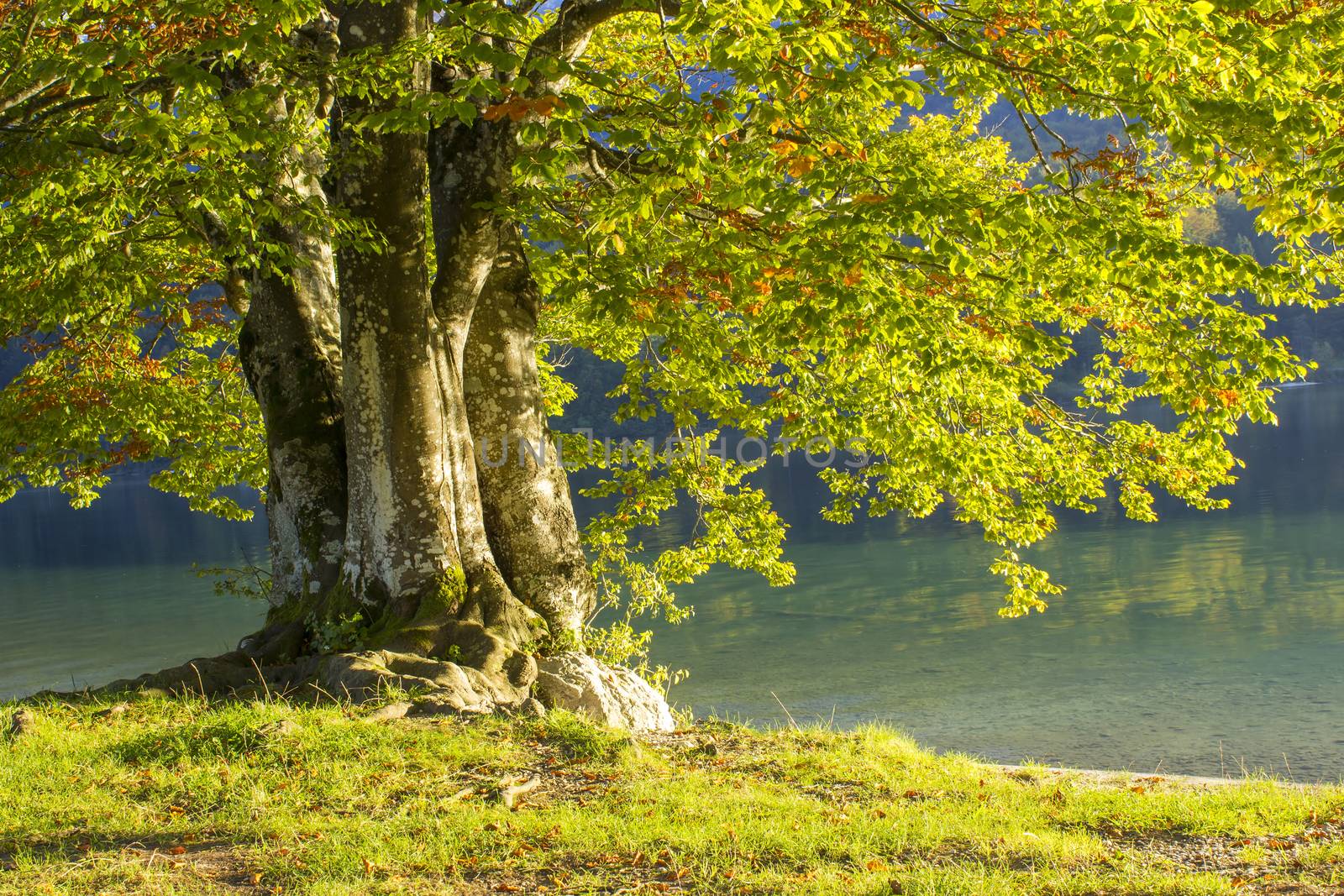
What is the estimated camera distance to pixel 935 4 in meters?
7.30

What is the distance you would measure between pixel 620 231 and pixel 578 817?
4.23 meters

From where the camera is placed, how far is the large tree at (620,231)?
20.9 ft

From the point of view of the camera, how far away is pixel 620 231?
310 inches

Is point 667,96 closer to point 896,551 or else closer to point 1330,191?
point 1330,191

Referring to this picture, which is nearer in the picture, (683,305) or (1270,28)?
(1270,28)

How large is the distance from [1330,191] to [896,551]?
31882 mm

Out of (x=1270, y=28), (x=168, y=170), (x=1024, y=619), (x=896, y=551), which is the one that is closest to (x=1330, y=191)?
(x=1270, y=28)

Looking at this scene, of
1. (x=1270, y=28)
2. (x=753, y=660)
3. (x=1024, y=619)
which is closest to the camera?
(x=1270, y=28)

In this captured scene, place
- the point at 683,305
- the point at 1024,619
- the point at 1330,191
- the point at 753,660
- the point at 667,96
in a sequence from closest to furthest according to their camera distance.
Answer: the point at 1330,191, the point at 667,96, the point at 683,305, the point at 753,660, the point at 1024,619

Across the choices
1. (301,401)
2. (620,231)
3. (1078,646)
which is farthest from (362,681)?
(1078,646)

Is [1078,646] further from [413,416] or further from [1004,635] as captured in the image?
[413,416]

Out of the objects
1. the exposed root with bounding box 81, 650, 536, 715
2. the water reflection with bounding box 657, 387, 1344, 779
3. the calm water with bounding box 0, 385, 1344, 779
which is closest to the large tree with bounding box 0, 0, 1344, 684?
the exposed root with bounding box 81, 650, 536, 715

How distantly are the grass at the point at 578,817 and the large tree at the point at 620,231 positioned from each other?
1.88 metres

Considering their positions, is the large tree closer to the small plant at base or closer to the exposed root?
the small plant at base
